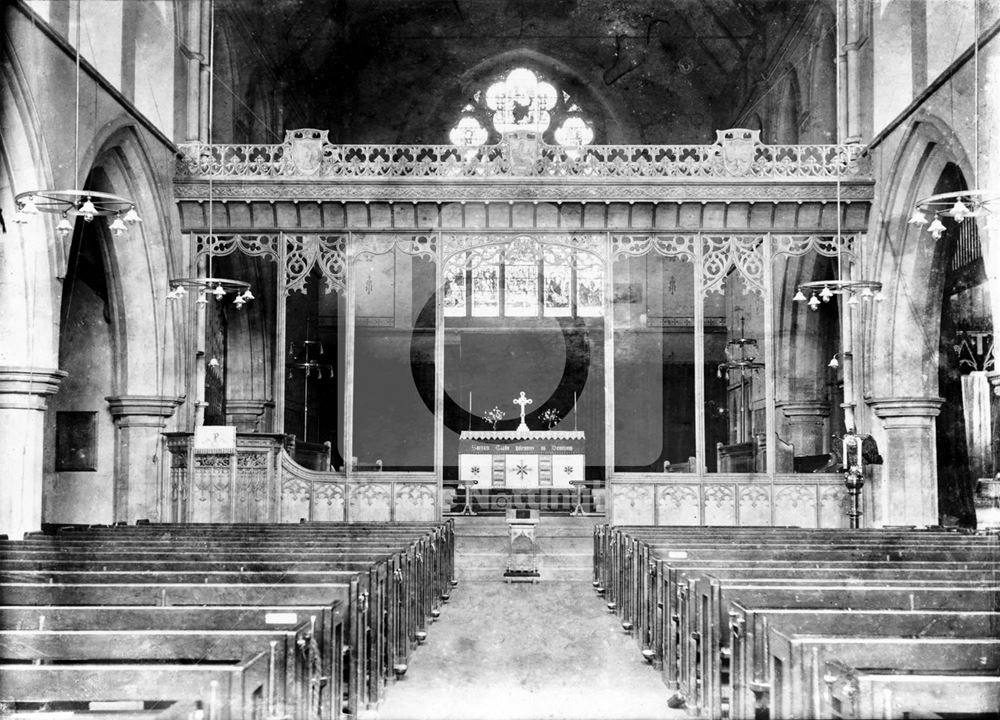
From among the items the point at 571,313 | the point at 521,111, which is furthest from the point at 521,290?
the point at 521,111

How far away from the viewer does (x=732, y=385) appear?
21156 millimetres

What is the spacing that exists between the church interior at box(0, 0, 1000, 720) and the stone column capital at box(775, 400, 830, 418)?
4 cm

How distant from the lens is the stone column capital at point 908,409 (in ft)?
41.5

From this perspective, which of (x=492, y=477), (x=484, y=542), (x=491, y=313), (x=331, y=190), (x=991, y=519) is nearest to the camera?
(x=991, y=519)

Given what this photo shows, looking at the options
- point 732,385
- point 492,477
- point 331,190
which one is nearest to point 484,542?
point 492,477

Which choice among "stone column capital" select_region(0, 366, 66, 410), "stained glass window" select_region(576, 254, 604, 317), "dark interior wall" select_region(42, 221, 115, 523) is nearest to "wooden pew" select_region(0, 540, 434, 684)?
"stone column capital" select_region(0, 366, 66, 410)

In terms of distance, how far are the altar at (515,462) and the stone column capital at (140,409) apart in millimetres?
4665

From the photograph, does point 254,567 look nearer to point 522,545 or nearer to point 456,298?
point 522,545

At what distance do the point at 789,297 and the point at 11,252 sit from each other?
11.6m

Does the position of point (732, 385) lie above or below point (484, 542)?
above

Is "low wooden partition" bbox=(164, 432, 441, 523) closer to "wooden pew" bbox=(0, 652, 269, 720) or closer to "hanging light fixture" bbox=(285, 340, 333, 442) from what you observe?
"hanging light fixture" bbox=(285, 340, 333, 442)

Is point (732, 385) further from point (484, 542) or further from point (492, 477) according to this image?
point (484, 542)

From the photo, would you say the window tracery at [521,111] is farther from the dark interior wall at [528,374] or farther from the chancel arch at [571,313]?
the dark interior wall at [528,374]

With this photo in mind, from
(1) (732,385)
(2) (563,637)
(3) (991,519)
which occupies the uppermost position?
(1) (732,385)
